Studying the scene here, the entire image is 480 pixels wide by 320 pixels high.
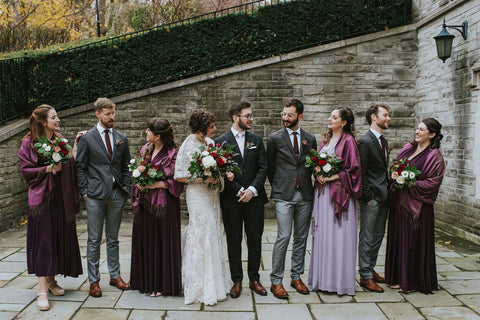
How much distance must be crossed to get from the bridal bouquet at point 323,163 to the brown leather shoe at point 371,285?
1434 mm

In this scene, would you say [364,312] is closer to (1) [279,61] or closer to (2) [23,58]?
(1) [279,61]

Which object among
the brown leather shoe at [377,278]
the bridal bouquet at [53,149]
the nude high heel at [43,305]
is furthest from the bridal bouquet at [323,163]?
the nude high heel at [43,305]

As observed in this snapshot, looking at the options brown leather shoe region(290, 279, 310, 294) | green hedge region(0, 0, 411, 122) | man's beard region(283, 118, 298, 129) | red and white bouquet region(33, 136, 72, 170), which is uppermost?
green hedge region(0, 0, 411, 122)

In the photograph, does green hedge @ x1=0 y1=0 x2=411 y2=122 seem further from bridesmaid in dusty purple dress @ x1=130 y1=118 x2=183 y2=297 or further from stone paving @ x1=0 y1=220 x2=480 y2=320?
stone paving @ x1=0 y1=220 x2=480 y2=320

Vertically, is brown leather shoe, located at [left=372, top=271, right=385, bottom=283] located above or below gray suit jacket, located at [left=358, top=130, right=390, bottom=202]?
below

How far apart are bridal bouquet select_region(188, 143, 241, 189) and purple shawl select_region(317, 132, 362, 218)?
1211mm

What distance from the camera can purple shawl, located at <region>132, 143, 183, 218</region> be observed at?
4574 millimetres

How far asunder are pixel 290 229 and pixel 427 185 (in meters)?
1.72

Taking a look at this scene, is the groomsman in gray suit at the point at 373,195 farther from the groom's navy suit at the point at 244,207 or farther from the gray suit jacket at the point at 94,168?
the gray suit jacket at the point at 94,168

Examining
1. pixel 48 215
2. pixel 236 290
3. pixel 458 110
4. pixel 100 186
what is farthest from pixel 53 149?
pixel 458 110

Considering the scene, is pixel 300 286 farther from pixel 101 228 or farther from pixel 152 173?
pixel 101 228

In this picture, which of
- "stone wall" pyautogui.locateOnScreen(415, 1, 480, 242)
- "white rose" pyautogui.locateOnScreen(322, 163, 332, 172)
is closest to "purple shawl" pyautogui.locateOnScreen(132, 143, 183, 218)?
"white rose" pyautogui.locateOnScreen(322, 163, 332, 172)

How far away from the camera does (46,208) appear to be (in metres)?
4.48

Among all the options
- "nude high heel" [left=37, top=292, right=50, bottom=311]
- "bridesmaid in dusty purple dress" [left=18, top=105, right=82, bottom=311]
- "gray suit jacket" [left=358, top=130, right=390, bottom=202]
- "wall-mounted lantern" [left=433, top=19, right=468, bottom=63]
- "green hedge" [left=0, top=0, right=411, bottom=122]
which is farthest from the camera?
"green hedge" [left=0, top=0, right=411, bottom=122]
